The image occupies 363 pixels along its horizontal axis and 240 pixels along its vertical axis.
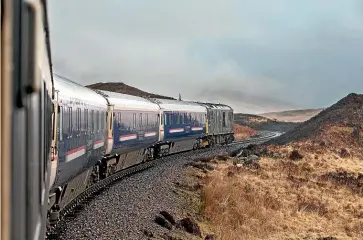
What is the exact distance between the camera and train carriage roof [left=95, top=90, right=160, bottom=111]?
71.8 ft

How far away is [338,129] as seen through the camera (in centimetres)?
5644

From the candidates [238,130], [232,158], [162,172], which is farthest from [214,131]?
[238,130]

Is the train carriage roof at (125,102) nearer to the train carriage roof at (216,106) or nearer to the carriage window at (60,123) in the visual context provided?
the carriage window at (60,123)

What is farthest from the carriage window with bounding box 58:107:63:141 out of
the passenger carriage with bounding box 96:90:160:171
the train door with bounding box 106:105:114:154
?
the passenger carriage with bounding box 96:90:160:171

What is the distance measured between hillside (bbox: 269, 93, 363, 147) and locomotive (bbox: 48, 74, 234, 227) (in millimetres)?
11539

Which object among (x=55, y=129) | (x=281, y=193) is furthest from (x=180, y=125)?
(x=55, y=129)

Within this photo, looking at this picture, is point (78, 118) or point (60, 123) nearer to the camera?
point (60, 123)

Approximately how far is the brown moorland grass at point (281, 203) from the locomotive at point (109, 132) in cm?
367

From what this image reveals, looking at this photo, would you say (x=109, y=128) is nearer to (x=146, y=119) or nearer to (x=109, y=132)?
(x=109, y=132)

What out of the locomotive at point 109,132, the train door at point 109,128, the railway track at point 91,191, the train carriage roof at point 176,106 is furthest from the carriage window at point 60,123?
the train carriage roof at point 176,106

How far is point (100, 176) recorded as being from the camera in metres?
21.5

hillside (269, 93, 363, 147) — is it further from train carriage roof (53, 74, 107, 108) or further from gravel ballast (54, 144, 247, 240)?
train carriage roof (53, 74, 107, 108)

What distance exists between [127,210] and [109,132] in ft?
18.4

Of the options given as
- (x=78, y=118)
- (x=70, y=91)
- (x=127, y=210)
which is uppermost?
(x=70, y=91)
